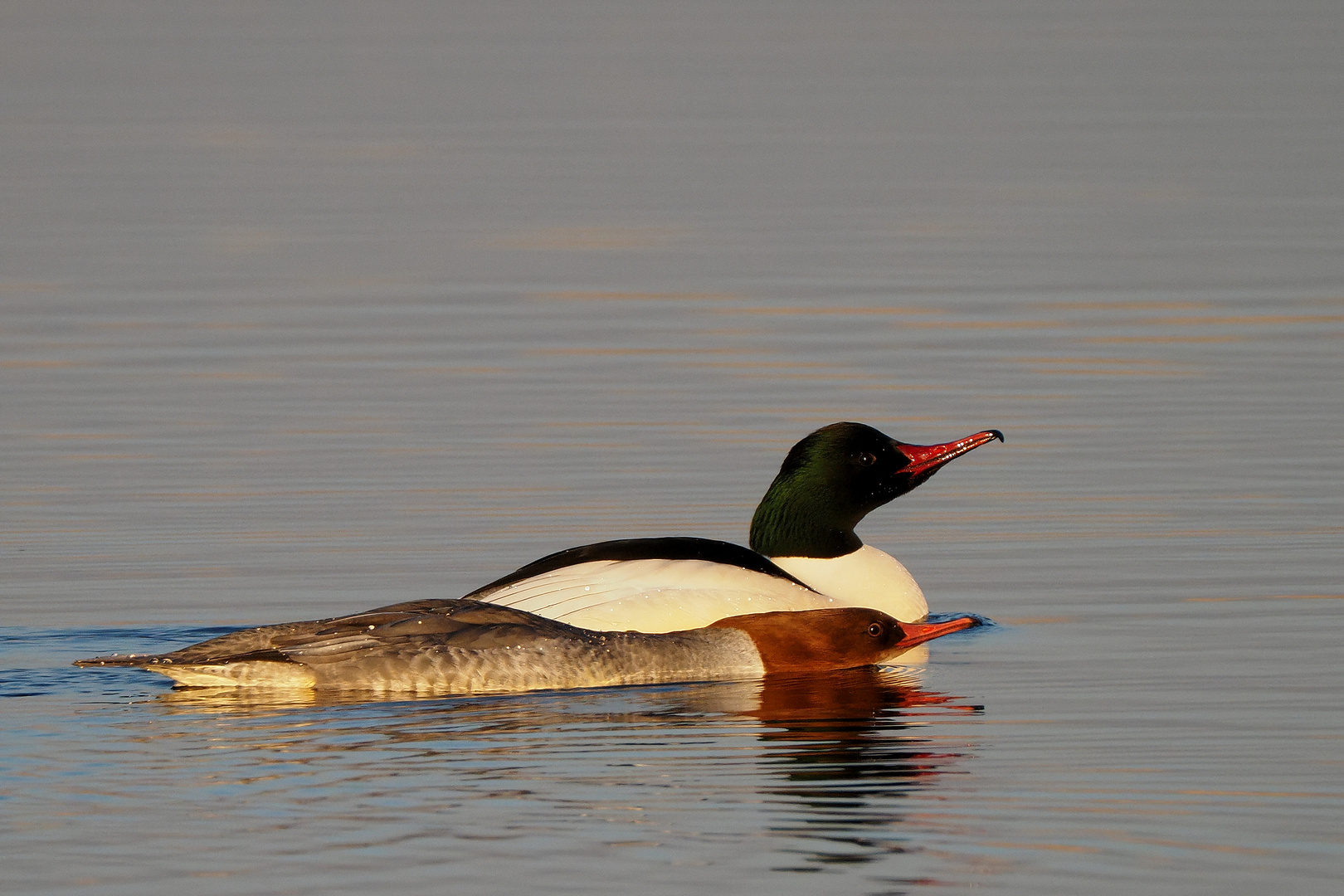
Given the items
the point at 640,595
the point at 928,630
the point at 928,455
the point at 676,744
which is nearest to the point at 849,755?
the point at 676,744

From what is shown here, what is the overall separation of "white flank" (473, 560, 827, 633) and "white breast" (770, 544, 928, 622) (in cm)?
77

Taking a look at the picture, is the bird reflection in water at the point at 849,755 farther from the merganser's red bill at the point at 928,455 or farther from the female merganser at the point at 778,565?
the merganser's red bill at the point at 928,455

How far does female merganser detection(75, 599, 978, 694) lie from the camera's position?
427 inches

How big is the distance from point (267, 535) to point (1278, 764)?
7131mm

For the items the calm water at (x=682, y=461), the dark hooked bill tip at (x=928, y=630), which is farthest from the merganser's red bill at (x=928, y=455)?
the dark hooked bill tip at (x=928, y=630)

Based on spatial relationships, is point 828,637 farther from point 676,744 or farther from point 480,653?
point 676,744

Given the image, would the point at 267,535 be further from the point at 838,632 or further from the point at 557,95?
the point at 557,95

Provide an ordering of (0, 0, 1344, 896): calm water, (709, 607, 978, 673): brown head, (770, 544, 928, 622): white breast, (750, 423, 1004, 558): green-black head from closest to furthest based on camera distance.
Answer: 1. (0, 0, 1344, 896): calm water
2. (709, 607, 978, 673): brown head
3. (770, 544, 928, 622): white breast
4. (750, 423, 1004, 558): green-black head

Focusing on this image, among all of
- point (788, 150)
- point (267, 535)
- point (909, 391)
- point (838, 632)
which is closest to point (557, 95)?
point (788, 150)

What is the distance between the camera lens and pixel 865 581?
12430mm

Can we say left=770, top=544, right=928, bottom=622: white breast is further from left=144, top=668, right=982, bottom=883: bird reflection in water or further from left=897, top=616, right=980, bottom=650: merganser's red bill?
left=144, top=668, right=982, bottom=883: bird reflection in water

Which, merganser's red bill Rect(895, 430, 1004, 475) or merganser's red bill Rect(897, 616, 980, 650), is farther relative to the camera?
merganser's red bill Rect(895, 430, 1004, 475)

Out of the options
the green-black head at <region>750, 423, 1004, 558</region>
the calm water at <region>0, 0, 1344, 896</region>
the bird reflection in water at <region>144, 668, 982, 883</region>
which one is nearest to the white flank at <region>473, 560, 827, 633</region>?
the bird reflection in water at <region>144, 668, 982, 883</region>

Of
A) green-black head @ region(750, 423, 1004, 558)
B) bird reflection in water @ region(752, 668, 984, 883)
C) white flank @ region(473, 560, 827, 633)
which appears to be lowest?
bird reflection in water @ region(752, 668, 984, 883)
